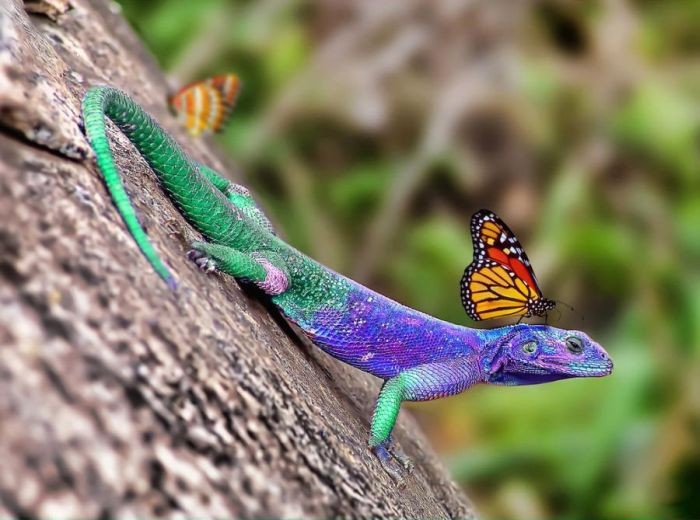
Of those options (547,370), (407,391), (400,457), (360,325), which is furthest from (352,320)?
(547,370)

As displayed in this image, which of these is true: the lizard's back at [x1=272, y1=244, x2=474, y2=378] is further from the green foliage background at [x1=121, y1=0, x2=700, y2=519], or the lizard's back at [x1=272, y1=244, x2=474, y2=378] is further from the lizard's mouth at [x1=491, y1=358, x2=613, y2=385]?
the green foliage background at [x1=121, y1=0, x2=700, y2=519]

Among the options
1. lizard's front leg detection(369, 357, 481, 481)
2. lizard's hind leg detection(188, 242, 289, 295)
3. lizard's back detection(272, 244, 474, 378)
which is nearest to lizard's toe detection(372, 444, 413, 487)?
lizard's front leg detection(369, 357, 481, 481)

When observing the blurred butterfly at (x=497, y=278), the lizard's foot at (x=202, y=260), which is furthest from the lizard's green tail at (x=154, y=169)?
the blurred butterfly at (x=497, y=278)

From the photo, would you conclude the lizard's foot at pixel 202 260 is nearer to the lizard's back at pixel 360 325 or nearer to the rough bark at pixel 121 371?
the rough bark at pixel 121 371

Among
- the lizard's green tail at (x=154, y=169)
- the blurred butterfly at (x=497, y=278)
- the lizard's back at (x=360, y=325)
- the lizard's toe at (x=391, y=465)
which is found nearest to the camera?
the lizard's green tail at (x=154, y=169)

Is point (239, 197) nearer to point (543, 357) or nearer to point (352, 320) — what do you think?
point (352, 320)
